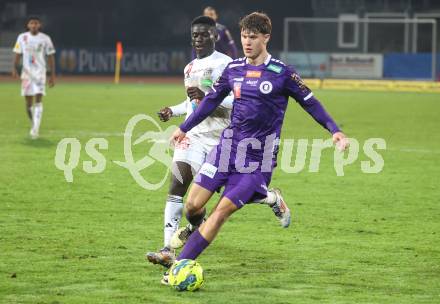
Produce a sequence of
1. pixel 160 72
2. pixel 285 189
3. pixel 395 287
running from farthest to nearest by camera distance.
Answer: pixel 160 72, pixel 285 189, pixel 395 287

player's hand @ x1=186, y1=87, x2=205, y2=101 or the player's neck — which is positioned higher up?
the player's neck

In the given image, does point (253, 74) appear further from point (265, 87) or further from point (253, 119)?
point (253, 119)

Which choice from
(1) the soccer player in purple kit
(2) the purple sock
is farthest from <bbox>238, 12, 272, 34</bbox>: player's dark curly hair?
(2) the purple sock

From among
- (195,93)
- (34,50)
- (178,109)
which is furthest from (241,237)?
(34,50)

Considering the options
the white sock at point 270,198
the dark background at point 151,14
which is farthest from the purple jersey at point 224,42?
the dark background at point 151,14

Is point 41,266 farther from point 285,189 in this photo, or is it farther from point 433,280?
point 285,189

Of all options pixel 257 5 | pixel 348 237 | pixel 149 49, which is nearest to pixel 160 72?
pixel 149 49

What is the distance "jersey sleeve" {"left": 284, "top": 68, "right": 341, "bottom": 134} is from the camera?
848 centimetres

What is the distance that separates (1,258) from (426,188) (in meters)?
7.52

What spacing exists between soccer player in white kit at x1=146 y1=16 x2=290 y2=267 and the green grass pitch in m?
0.51

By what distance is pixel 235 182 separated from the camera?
8414mm

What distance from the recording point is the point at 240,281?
8.61 metres

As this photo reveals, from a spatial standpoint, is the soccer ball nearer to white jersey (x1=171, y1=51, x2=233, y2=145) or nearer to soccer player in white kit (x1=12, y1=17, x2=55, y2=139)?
white jersey (x1=171, y1=51, x2=233, y2=145)

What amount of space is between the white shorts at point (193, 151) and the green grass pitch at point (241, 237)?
92 centimetres
